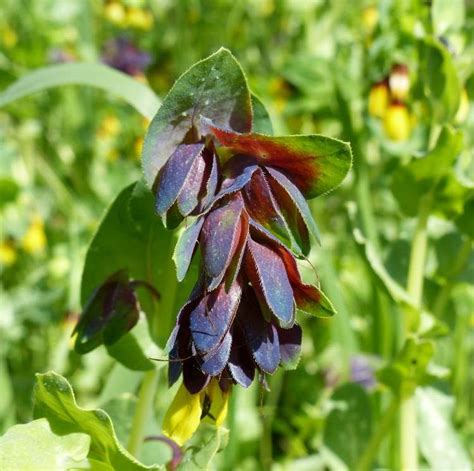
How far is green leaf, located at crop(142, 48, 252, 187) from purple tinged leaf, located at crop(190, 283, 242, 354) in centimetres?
20

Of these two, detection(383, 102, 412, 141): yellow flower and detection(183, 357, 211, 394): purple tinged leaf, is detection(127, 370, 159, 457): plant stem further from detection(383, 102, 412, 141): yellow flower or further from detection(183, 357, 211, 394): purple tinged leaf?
detection(383, 102, 412, 141): yellow flower

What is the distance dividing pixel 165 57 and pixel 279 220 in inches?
131

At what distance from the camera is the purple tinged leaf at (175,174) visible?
79 centimetres

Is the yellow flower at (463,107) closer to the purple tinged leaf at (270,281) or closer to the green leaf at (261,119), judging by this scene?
the green leaf at (261,119)

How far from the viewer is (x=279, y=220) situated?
782 millimetres

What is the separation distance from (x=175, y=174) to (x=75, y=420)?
265 mm

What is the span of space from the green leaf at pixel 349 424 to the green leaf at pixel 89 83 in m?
0.60

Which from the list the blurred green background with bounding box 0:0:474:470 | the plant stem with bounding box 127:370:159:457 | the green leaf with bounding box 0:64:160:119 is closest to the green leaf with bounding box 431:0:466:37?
the blurred green background with bounding box 0:0:474:470

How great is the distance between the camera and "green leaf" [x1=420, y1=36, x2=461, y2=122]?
1.29 meters

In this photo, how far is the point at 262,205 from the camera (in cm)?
78

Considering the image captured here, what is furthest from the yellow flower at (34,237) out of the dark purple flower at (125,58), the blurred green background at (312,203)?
the dark purple flower at (125,58)

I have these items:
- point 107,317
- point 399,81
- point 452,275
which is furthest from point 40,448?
point 399,81

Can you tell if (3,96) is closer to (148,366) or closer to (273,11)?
(148,366)

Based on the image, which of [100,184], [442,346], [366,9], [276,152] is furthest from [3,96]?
[366,9]
